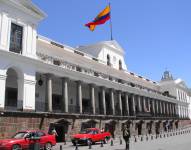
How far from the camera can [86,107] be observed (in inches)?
1615

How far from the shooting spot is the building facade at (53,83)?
26656mm

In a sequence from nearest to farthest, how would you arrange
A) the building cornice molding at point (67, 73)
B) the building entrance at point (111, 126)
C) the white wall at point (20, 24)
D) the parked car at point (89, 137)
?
1. the parked car at point (89, 137)
2. the white wall at point (20, 24)
3. the building cornice molding at point (67, 73)
4. the building entrance at point (111, 126)

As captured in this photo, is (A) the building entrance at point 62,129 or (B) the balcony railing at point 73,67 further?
(B) the balcony railing at point 73,67

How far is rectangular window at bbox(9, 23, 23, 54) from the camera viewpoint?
90.3ft

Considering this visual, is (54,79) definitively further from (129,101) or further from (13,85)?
(129,101)

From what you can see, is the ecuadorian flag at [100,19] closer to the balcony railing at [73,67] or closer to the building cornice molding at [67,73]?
the balcony railing at [73,67]

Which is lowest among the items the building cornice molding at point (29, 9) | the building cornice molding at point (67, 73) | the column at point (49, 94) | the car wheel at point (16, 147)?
the car wheel at point (16, 147)

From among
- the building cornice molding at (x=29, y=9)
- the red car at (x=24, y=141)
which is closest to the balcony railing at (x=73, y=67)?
the building cornice molding at (x=29, y=9)

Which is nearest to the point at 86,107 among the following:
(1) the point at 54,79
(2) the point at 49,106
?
(1) the point at 54,79

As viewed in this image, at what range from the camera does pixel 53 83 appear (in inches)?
1405

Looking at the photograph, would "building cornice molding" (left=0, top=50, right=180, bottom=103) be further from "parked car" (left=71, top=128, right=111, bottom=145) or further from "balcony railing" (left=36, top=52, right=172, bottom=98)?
"parked car" (left=71, top=128, right=111, bottom=145)

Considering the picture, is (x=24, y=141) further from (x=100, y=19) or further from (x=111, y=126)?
(x=100, y=19)

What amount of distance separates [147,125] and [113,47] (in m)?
14.7

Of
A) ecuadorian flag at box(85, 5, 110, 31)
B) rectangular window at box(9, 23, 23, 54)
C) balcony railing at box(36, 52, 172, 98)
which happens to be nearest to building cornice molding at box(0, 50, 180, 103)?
balcony railing at box(36, 52, 172, 98)
